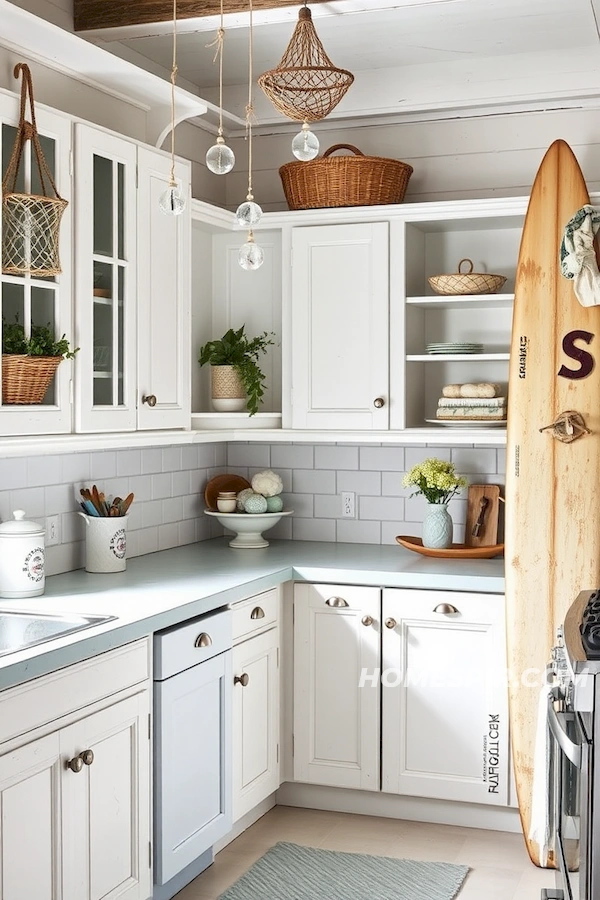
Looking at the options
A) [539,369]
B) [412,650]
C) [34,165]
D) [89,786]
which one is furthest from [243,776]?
[34,165]

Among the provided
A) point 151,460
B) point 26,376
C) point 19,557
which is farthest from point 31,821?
point 151,460

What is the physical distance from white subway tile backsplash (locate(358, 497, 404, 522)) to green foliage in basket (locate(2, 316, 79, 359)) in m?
1.74

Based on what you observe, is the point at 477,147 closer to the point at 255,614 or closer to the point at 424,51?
the point at 424,51

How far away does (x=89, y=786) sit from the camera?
2.60 meters

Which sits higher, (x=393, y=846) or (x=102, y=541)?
(x=102, y=541)

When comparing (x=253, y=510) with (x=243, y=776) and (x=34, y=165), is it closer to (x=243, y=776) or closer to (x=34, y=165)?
(x=243, y=776)

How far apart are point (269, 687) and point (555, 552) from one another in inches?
41.9

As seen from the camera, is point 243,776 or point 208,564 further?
point 208,564

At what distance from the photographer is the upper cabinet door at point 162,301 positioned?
11.0ft

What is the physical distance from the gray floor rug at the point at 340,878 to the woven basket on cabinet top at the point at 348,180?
229 centimetres

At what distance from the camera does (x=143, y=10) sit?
133 inches

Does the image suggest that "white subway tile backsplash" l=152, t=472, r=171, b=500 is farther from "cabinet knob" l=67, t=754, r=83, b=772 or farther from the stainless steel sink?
"cabinet knob" l=67, t=754, r=83, b=772

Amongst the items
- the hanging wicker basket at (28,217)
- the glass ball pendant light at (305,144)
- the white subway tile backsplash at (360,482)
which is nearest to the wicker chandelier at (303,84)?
the glass ball pendant light at (305,144)

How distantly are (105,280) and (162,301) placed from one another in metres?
0.36
